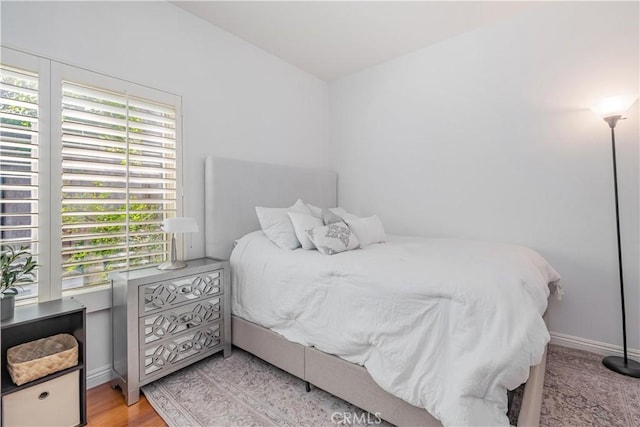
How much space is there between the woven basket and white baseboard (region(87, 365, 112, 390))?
379mm

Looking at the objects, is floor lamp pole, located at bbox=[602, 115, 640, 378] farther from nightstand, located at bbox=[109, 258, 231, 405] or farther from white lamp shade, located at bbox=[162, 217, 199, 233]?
white lamp shade, located at bbox=[162, 217, 199, 233]

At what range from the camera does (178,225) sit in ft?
6.50

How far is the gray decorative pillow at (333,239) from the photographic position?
6.70ft

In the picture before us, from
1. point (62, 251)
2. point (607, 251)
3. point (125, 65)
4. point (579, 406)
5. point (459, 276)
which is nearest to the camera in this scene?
point (459, 276)

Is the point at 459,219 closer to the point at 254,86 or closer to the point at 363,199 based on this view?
the point at 363,199

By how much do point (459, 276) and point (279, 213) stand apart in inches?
58.9

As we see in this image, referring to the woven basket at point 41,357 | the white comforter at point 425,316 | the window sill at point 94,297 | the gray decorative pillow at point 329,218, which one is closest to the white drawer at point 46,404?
the woven basket at point 41,357

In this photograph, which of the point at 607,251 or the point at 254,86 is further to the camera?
the point at 254,86

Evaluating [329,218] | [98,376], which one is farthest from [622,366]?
[98,376]

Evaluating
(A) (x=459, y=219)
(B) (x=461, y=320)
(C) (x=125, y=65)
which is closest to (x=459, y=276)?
(B) (x=461, y=320)

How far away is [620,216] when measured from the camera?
217cm

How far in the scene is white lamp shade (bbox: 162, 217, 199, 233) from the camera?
194 cm

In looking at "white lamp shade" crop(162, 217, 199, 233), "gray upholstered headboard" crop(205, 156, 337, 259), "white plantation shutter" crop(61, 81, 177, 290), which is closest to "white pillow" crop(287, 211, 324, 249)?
"gray upholstered headboard" crop(205, 156, 337, 259)

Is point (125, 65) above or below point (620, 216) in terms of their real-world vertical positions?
above
